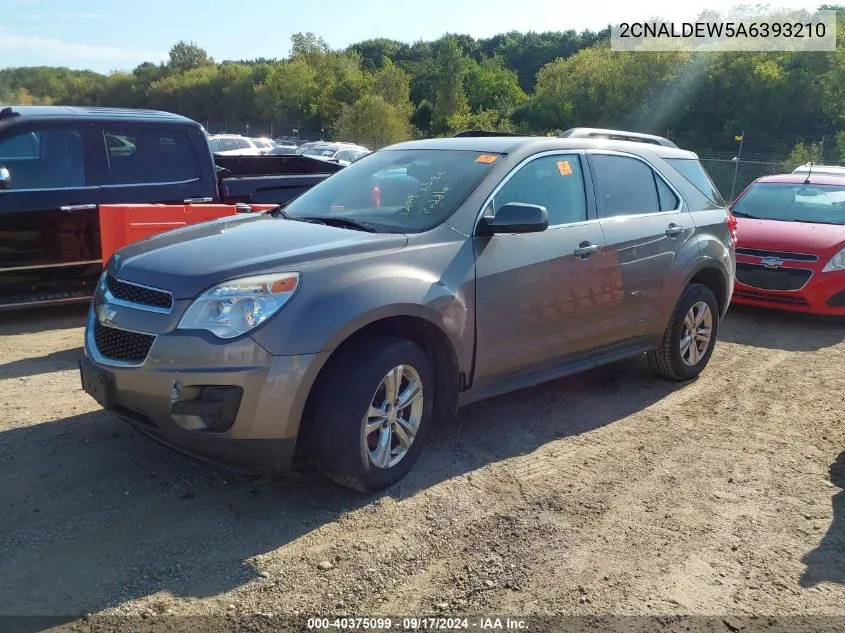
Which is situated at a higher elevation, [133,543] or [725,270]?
[725,270]

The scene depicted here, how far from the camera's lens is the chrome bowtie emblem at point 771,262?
8.30m

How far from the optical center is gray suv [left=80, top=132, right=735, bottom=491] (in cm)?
331

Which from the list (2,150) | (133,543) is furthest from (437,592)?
(2,150)

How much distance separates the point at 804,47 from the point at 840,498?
47952mm

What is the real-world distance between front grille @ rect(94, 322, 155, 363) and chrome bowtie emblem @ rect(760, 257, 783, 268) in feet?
23.4

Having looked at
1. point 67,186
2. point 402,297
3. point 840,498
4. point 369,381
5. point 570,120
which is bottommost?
point 840,498

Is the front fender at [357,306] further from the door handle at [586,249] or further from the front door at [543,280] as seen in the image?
the door handle at [586,249]

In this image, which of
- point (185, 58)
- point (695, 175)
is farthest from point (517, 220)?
point (185, 58)

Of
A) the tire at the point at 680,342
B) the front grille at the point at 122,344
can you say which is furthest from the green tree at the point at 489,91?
the front grille at the point at 122,344

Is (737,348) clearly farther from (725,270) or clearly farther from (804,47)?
(804,47)

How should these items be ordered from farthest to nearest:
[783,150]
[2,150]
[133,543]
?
[783,150] < [2,150] < [133,543]

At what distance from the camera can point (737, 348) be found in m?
7.15

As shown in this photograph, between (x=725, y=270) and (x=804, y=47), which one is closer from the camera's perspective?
(x=725, y=270)

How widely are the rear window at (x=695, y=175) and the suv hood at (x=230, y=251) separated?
2.98m
